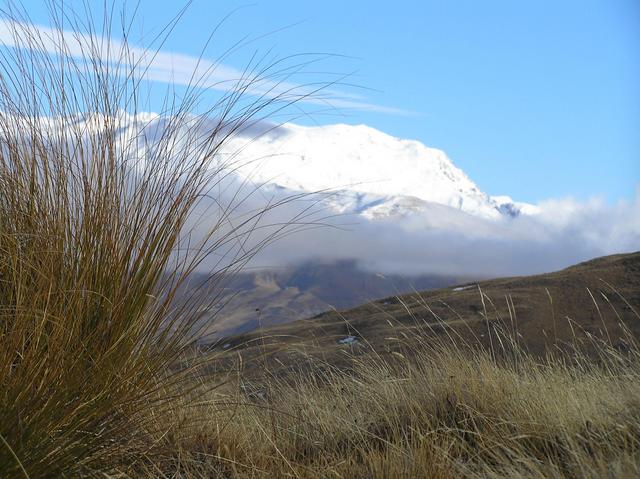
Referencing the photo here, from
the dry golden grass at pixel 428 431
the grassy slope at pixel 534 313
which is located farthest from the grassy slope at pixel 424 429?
the grassy slope at pixel 534 313

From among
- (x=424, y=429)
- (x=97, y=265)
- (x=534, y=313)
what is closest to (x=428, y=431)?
(x=424, y=429)

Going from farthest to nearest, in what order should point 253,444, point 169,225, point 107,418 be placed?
point 253,444
point 169,225
point 107,418

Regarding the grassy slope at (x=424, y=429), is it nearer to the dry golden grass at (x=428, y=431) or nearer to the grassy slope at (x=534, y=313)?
the dry golden grass at (x=428, y=431)

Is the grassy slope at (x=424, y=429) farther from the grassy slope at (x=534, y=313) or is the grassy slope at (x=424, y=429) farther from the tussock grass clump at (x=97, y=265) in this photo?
the grassy slope at (x=534, y=313)

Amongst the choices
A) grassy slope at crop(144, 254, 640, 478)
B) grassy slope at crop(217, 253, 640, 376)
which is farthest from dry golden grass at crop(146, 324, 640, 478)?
grassy slope at crop(217, 253, 640, 376)

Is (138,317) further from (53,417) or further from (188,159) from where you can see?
(188,159)

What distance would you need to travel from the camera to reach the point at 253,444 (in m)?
3.02

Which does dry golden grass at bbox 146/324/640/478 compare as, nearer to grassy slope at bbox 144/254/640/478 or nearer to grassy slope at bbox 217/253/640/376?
grassy slope at bbox 144/254/640/478

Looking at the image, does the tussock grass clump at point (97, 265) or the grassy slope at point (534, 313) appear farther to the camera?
the grassy slope at point (534, 313)

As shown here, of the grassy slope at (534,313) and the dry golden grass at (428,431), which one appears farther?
the grassy slope at (534,313)

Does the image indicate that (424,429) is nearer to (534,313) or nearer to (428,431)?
(428,431)

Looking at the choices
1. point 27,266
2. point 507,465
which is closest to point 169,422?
point 27,266

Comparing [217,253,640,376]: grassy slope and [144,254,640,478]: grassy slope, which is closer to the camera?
[144,254,640,478]: grassy slope

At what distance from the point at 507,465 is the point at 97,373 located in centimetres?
122
